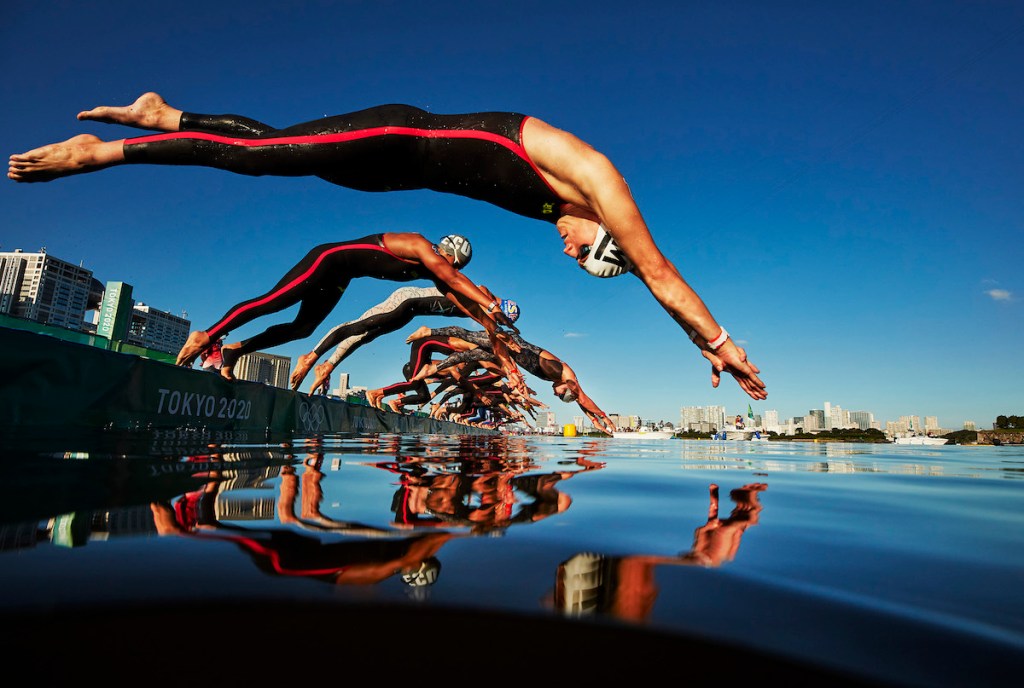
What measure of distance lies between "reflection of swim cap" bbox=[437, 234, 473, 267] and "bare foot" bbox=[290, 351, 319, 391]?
368 centimetres

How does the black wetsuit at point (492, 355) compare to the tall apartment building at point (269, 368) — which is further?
the tall apartment building at point (269, 368)

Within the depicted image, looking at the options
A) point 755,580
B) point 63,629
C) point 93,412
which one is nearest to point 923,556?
point 755,580

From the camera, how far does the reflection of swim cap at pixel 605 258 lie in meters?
3.04

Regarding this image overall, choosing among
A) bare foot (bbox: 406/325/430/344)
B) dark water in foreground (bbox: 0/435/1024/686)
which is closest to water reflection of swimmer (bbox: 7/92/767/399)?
dark water in foreground (bbox: 0/435/1024/686)

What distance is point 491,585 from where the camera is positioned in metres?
0.54

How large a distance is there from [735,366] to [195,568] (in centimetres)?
252

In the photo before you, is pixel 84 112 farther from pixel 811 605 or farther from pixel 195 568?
pixel 811 605

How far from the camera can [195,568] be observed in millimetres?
555

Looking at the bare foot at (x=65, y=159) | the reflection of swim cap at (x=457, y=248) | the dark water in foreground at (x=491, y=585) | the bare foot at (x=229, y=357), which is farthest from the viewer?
the reflection of swim cap at (x=457, y=248)

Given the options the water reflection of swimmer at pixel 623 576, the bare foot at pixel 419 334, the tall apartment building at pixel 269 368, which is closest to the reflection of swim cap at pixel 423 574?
the water reflection of swimmer at pixel 623 576

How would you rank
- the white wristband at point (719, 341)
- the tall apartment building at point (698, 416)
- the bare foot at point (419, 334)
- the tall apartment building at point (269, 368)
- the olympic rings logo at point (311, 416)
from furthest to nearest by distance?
the tall apartment building at point (698, 416)
the tall apartment building at point (269, 368)
the bare foot at point (419, 334)
the olympic rings logo at point (311, 416)
the white wristband at point (719, 341)

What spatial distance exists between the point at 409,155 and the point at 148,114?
5.42ft

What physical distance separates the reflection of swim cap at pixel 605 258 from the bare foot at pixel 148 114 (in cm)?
274

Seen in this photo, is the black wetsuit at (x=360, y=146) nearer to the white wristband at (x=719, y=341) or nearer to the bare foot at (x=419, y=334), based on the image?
the white wristband at (x=719, y=341)
